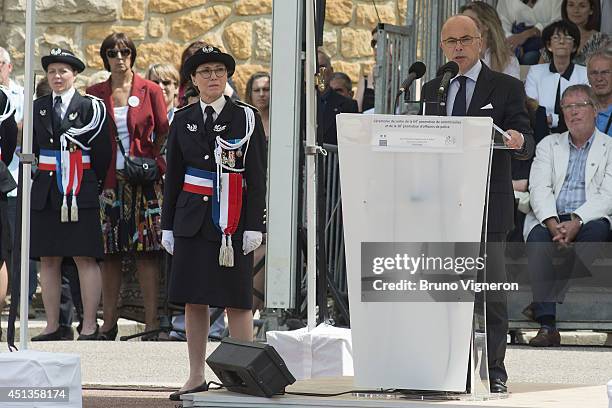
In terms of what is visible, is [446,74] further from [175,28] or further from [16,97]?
[175,28]

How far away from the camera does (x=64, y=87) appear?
12.5m

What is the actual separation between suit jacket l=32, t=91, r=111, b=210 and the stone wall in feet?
9.34

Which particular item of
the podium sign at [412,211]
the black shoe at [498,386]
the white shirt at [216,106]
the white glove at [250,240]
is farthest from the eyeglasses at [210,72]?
the black shoe at [498,386]

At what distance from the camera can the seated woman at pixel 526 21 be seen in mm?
13383

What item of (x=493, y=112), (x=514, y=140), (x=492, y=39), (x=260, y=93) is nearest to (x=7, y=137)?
(x=260, y=93)

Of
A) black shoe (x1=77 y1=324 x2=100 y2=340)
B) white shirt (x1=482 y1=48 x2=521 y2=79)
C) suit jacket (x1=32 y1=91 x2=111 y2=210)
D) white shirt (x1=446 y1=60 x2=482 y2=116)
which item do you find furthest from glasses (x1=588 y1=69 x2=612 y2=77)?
white shirt (x1=446 y1=60 x2=482 y2=116)

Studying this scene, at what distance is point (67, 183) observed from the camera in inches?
489

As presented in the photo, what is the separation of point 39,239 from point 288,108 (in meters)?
4.51

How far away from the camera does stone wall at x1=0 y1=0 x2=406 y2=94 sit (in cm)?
1530

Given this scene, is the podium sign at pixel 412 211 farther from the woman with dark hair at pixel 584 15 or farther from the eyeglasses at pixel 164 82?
the eyeglasses at pixel 164 82

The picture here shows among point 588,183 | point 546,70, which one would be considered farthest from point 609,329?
point 546,70

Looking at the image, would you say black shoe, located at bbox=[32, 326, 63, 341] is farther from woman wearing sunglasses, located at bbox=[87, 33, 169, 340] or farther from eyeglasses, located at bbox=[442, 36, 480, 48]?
eyeglasses, located at bbox=[442, 36, 480, 48]

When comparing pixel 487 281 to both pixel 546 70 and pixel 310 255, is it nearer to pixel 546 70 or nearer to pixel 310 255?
pixel 310 255

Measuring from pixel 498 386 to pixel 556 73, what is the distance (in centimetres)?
534
